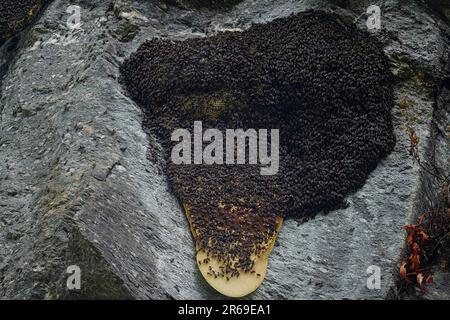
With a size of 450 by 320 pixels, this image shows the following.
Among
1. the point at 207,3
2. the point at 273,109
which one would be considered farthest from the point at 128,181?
the point at 207,3

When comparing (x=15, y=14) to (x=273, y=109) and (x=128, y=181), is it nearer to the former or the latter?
(x=128, y=181)

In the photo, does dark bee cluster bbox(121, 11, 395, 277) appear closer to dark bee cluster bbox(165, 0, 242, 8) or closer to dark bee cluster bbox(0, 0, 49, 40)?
dark bee cluster bbox(165, 0, 242, 8)

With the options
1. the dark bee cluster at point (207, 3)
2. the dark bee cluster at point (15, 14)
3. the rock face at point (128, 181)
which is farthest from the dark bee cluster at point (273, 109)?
the dark bee cluster at point (15, 14)

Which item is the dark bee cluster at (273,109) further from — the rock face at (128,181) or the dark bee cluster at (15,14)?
the dark bee cluster at (15,14)

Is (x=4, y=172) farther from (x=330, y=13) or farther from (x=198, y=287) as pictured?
(x=330, y=13)

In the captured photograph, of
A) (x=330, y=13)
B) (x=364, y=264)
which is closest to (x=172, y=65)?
(x=330, y=13)

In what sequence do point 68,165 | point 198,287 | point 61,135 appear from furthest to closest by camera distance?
1. point 61,135
2. point 68,165
3. point 198,287
